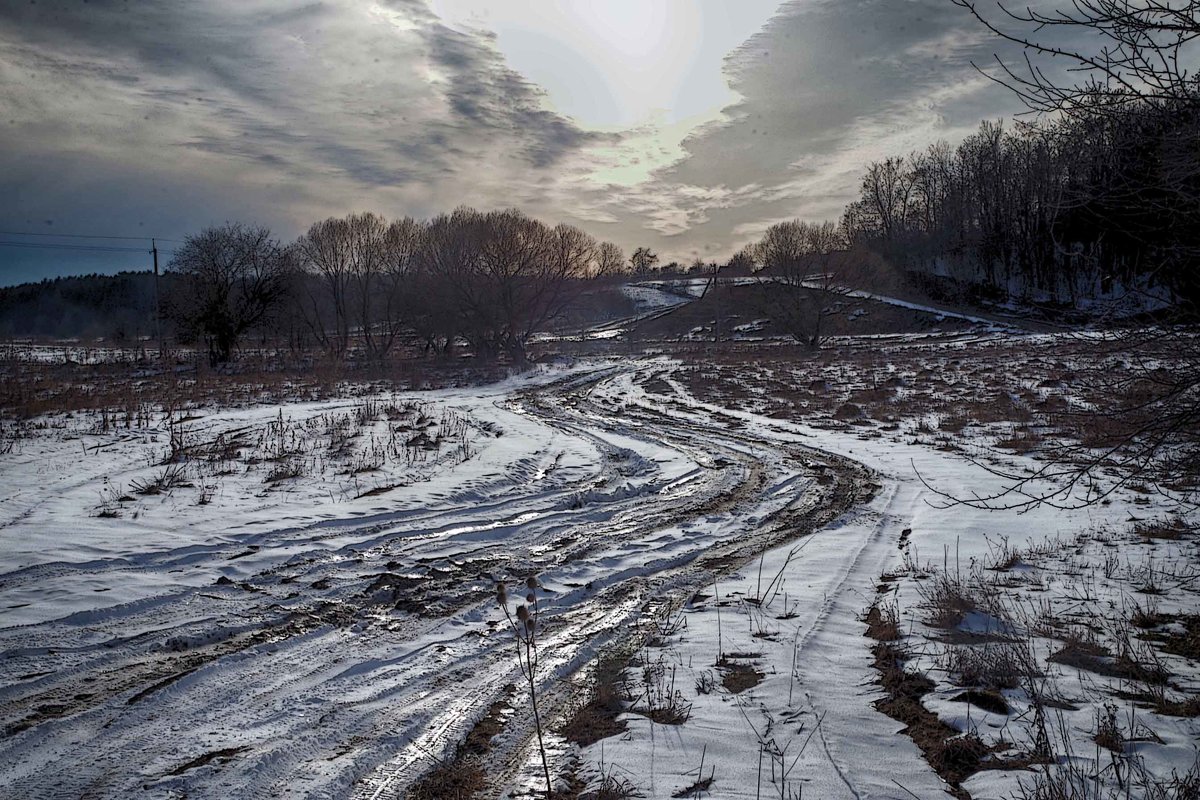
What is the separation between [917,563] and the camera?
7.01 metres

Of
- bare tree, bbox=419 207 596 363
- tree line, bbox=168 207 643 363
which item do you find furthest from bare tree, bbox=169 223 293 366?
bare tree, bbox=419 207 596 363

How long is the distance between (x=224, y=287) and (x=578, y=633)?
42.7 m

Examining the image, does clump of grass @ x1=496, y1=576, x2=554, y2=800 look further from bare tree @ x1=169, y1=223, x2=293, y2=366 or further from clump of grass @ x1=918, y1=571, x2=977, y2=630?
bare tree @ x1=169, y1=223, x2=293, y2=366

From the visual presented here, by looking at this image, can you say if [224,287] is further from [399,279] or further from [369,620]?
[369,620]

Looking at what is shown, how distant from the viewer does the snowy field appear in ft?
11.6

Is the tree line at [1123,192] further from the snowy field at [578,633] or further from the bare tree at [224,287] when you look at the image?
the bare tree at [224,287]

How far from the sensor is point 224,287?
4084 centimetres

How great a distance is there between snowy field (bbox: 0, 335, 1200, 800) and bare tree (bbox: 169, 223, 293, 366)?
33525 millimetres

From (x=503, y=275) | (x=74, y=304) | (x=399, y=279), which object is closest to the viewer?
(x=503, y=275)

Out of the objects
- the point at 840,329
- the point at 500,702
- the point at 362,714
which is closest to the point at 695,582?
the point at 500,702

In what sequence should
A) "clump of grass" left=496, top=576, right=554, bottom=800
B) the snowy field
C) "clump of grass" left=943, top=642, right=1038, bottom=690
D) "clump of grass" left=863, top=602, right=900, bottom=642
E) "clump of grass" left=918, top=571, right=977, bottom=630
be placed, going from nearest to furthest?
"clump of grass" left=496, top=576, right=554, bottom=800
the snowy field
"clump of grass" left=943, top=642, right=1038, bottom=690
"clump of grass" left=863, top=602, right=900, bottom=642
"clump of grass" left=918, top=571, right=977, bottom=630

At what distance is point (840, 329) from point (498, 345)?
32677 millimetres

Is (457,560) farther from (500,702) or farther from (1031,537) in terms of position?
(1031,537)

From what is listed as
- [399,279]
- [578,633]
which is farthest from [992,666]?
[399,279]
